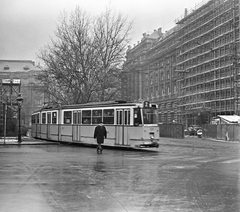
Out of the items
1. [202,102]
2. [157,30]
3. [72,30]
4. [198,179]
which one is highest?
[157,30]

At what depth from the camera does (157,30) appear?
104125 millimetres

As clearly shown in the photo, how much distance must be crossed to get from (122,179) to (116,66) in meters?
31.2

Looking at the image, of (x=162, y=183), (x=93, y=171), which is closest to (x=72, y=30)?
(x=93, y=171)

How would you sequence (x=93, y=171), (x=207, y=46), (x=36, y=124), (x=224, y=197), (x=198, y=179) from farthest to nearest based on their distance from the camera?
1. (x=207, y=46)
2. (x=36, y=124)
3. (x=93, y=171)
4. (x=198, y=179)
5. (x=224, y=197)

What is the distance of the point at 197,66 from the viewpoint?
66.6 meters

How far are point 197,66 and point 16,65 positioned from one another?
80.4m

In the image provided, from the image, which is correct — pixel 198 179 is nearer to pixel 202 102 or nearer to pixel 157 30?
pixel 202 102

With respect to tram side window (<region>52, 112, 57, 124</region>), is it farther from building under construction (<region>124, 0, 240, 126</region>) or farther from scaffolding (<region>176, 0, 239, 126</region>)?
scaffolding (<region>176, 0, 239, 126</region>)

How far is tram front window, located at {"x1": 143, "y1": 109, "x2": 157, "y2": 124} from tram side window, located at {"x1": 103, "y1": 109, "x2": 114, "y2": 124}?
2.41m

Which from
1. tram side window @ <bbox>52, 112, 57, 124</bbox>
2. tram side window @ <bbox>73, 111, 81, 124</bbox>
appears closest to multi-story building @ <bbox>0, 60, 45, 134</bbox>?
tram side window @ <bbox>52, 112, 57, 124</bbox>

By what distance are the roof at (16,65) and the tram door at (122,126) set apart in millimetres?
107142

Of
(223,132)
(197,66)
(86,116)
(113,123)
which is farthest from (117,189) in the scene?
(197,66)

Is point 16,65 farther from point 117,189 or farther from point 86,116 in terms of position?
point 117,189

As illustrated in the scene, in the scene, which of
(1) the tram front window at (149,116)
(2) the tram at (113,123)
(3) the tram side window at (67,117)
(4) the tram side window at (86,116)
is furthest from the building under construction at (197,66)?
(1) the tram front window at (149,116)
